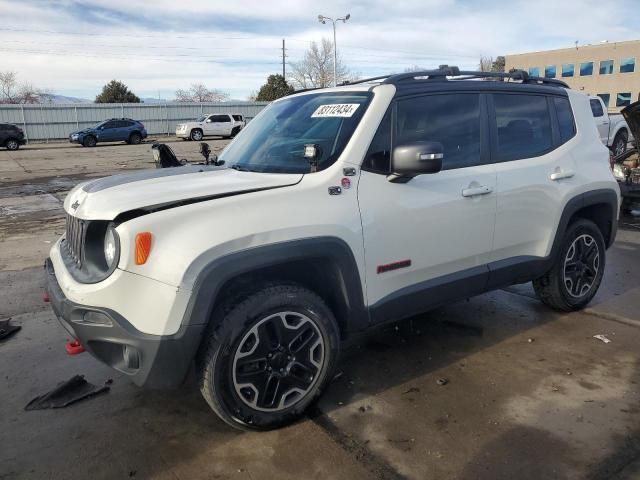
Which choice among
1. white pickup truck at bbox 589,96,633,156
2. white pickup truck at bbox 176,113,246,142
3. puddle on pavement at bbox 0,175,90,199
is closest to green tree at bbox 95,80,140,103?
white pickup truck at bbox 176,113,246,142

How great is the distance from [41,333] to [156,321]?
2441 mm

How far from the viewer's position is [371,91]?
11.3 ft

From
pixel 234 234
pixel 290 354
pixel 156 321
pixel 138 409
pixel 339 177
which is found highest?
pixel 339 177

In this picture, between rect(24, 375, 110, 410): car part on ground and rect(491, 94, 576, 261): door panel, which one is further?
rect(491, 94, 576, 261): door panel

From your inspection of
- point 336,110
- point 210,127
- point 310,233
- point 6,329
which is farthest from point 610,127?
point 210,127

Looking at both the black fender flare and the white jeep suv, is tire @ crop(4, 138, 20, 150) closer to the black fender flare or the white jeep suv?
the white jeep suv

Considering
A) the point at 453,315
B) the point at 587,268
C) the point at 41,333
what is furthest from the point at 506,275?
the point at 41,333

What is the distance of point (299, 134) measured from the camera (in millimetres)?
3564

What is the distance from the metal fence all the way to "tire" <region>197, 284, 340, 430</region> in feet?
129

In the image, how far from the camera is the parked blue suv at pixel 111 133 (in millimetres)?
31516

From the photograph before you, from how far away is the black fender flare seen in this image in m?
2.64

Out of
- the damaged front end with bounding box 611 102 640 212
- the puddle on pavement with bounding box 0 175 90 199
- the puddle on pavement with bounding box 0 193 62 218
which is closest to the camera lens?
the damaged front end with bounding box 611 102 640 212

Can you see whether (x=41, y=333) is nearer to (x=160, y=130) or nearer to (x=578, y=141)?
(x=578, y=141)

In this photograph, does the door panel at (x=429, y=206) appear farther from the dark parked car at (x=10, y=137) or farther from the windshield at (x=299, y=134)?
the dark parked car at (x=10, y=137)
